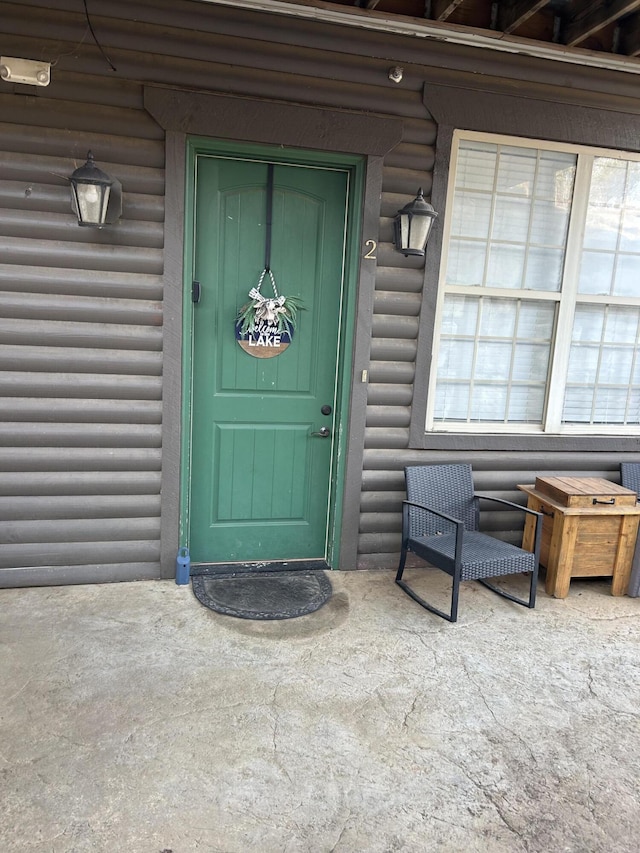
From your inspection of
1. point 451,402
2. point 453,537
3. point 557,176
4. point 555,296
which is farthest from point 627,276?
point 453,537

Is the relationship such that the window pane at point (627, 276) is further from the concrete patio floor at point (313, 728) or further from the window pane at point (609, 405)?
the concrete patio floor at point (313, 728)

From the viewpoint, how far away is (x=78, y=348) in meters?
3.30

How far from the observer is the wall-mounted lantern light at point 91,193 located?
2.97 meters

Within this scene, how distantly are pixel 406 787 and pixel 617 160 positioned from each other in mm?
3735

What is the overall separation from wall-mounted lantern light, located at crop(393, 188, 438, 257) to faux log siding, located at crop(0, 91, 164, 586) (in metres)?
1.31

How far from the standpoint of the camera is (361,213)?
3527mm

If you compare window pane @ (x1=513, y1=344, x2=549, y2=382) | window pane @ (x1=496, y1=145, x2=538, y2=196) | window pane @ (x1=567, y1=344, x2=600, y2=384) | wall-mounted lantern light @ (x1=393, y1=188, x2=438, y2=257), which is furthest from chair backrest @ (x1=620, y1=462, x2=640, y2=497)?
wall-mounted lantern light @ (x1=393, y1=188, x2=438, y2=257)

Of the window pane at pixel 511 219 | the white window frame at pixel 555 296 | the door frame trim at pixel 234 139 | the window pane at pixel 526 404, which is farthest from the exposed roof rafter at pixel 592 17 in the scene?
the window pane at pixel 526 404

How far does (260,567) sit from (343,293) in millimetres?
1714

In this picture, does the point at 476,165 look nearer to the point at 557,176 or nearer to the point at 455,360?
the point at 557,176

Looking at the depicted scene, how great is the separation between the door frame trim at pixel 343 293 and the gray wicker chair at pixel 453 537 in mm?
440

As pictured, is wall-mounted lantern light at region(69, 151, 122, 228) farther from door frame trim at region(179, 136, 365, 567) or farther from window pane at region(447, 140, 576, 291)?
window pane at region(447, 140, 576, 291)

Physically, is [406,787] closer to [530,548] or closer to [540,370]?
[530,548]

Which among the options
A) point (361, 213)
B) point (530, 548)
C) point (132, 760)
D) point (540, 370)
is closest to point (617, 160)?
point (540, 370)
